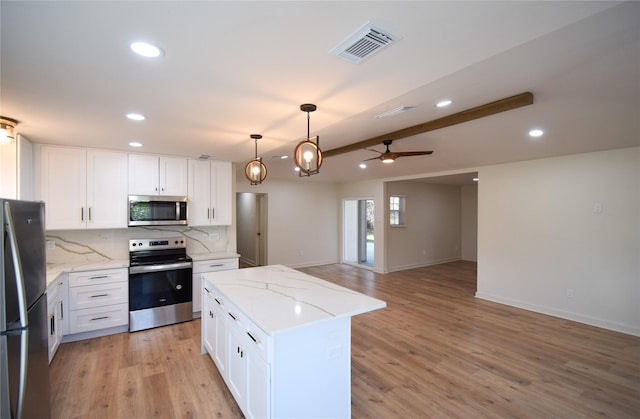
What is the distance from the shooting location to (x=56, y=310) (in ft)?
10.1

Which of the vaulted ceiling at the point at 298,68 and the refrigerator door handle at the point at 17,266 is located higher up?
the vaulted ceiling at the point at 298,68

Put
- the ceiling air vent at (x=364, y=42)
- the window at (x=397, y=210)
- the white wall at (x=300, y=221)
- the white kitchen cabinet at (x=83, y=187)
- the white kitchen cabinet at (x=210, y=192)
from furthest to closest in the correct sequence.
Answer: the window at (x=397, y=210) < the white wall at (x=300, y=221) < the white kitchen cabinet at (x=210, y=192) < the white kitchen cabinet at (x=83, y=187) < the ceiling air vent at (x=364, y=42)

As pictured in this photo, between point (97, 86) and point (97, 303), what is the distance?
9.08 feet

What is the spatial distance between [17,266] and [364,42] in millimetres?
2080

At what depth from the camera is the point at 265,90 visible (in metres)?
2.09

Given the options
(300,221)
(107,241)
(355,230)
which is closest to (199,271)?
(107,241)

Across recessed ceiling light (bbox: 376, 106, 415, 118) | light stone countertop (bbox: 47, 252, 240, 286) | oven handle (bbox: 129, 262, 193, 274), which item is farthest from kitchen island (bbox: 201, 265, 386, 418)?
light stone countertop (bbox: 47, 252, 240, 286)

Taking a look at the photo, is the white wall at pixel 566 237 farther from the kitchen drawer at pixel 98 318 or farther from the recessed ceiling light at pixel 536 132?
the kitchen drawer at pixel 98 318

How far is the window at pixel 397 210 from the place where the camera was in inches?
295

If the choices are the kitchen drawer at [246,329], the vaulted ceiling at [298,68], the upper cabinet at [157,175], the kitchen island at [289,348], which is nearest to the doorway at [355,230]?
the upper cabinet at [157,175]

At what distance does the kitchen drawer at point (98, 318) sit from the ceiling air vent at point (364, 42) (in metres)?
3.90

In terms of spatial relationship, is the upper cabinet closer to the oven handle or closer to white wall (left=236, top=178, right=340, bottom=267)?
the oven handle

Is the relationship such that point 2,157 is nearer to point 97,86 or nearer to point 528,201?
point 97,86

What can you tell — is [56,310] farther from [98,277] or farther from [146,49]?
[146,49]
